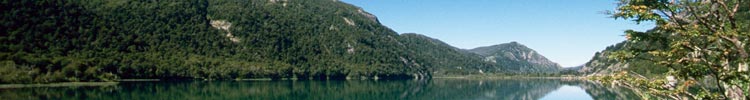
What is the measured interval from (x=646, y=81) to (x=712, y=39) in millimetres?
3410

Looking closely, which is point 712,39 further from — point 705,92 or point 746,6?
point 746,6

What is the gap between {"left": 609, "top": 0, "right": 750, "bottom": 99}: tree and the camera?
12.9 metres

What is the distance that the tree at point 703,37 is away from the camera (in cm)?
1294

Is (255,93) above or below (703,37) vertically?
below

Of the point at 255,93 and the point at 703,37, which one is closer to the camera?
the point at 703,37

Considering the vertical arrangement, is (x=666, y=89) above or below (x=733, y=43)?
below

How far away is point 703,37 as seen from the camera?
47.0ft

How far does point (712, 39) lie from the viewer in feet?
42.7

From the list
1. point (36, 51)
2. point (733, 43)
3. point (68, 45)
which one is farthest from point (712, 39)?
point (68, 45)

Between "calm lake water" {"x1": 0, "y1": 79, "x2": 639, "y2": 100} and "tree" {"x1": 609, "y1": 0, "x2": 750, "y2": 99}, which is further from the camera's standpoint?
"calm lake water" {"x1": 0, "y1": 79, "x2": 639, "y2": 100}

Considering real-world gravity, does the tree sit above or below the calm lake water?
above

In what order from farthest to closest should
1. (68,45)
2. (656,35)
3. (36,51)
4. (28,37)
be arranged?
(68,45) < (28,37) < (36,51) < (656,35)

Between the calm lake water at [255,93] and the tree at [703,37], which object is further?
the calm lake water at [255,93]

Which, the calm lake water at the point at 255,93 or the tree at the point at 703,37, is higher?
the tree at the point at 703,37
